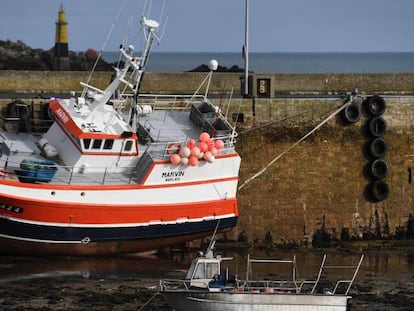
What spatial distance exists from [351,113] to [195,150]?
509cm

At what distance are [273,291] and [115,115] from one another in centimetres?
855

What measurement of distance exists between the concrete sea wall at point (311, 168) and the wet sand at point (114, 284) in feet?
7.15

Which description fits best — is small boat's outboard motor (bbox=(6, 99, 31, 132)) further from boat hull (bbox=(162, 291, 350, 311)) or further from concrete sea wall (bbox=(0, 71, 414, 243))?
boat hull (bbox=(162, 291, 350, 311))

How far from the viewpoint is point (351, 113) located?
32.2 metres

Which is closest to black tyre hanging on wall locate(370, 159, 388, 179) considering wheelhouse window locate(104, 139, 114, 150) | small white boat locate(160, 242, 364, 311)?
wheelhouse window locate(104, 139, 114, 150)

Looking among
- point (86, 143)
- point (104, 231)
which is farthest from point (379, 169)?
point (86, 143)

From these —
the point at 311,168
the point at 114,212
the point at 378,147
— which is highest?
the point at 378,147

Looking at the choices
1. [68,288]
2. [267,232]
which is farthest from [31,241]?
[267,232]

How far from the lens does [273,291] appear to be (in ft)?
72.0

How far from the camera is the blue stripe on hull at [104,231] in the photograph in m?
27.6

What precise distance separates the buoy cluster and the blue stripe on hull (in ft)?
4.59

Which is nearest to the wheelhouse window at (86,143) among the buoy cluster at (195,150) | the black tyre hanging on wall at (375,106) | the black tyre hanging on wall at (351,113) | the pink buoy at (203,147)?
the buoy cluster at (195,150)

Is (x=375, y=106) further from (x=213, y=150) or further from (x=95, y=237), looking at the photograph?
(x=95, y=237)

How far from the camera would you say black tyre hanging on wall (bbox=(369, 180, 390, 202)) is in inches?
1261
